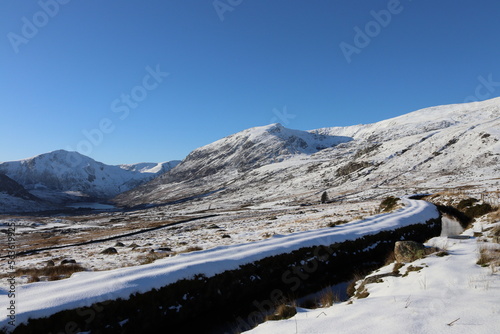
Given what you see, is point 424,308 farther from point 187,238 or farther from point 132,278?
point 187,238

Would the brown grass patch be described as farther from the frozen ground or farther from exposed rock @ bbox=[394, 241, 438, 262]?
the frozen ground

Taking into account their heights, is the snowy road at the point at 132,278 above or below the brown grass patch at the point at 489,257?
→ above

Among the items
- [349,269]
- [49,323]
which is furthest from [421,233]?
[49,323]

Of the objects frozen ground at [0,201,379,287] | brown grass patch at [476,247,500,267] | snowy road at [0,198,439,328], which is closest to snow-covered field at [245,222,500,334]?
brown grass patch at [476,247,500,267]

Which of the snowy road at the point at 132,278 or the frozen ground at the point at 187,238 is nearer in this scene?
the snowy road at the point at 132,278

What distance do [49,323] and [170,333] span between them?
322 cm

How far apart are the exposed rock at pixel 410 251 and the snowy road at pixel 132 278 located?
9.20ft

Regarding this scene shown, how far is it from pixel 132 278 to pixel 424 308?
815 centimetres

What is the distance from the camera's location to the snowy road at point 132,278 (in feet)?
23.7

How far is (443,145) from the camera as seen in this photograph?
129 meters

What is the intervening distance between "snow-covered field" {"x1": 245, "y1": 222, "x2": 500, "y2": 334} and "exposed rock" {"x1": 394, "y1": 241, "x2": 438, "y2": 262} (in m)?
1.72

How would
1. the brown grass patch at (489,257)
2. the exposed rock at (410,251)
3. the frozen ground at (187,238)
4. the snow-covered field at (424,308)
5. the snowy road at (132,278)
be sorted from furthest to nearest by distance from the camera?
the frozen ground at (187,238) → the exposed rock at (410,251) → the brown grass patch at (489,257) → the snowy road at (132,278) → the snow-covered field at (424,308)

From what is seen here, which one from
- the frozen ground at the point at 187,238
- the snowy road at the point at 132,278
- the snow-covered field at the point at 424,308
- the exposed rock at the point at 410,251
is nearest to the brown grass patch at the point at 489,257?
the snow-covered field at the point at 424,308

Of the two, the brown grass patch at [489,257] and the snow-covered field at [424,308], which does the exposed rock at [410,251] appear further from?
the brown grass patch at [489,257]
